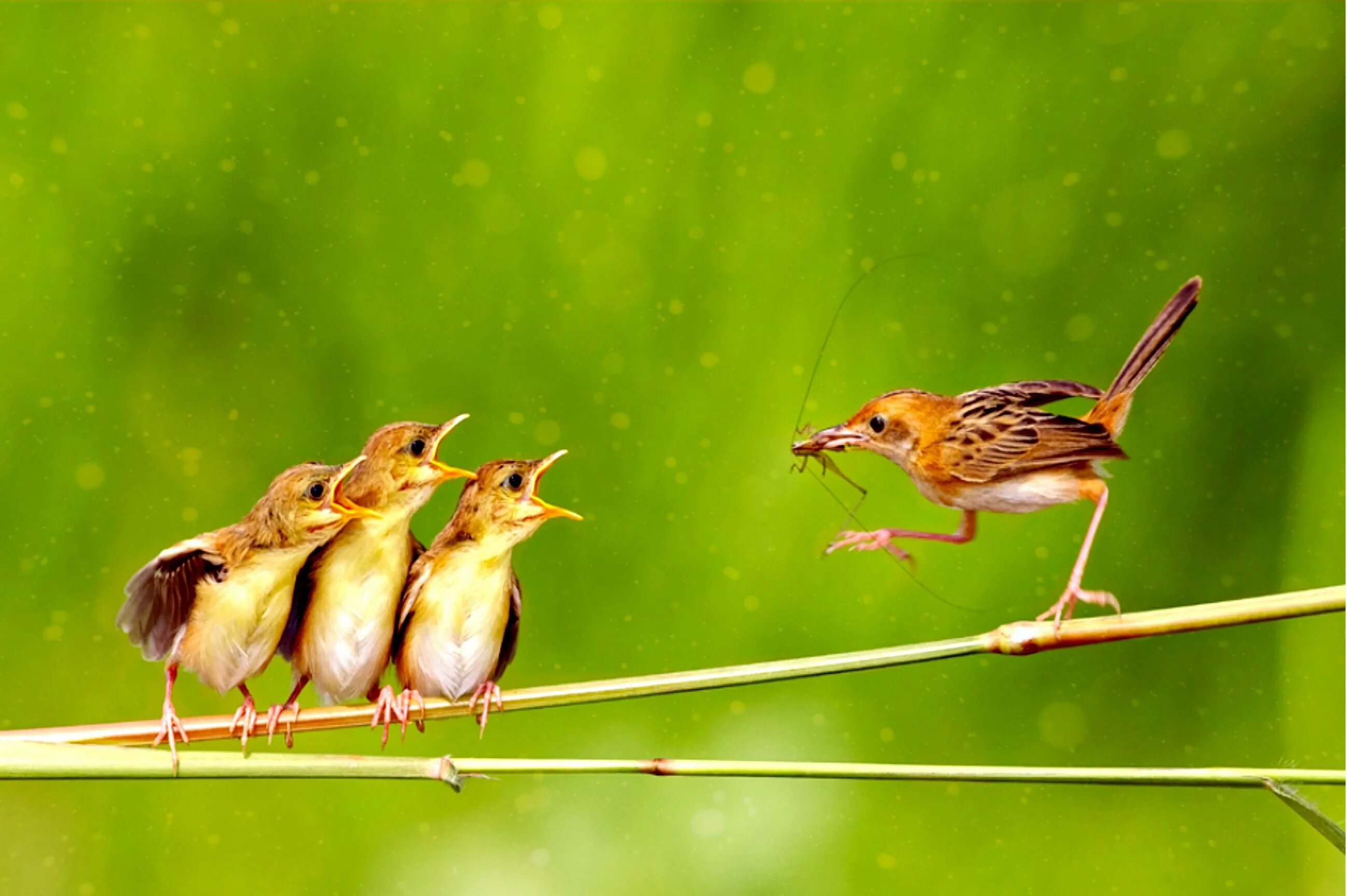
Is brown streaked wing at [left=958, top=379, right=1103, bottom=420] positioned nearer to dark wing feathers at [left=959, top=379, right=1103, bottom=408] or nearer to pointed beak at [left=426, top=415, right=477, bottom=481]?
dark wing feathers at [left=959, top=379, right=1103, bottom=408]

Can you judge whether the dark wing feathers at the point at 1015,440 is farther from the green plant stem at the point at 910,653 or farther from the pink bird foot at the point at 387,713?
the pink bird foot at the point at 387,713

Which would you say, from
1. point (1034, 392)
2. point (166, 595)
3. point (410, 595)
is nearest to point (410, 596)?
point (410, 595)

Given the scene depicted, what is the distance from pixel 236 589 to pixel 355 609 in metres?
0.05

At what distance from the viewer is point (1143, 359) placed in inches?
23.8

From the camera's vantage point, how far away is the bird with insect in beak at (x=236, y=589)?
0.54m

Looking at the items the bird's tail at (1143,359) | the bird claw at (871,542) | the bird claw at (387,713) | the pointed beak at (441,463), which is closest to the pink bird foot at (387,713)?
the bird claw at (387,713)

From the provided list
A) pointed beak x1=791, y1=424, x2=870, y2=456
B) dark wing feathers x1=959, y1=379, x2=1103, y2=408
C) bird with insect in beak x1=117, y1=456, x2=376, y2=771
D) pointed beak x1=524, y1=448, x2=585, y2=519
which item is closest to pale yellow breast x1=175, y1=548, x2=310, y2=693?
bird with insect in beak x1=117, y1=456, x2=376, y2=771

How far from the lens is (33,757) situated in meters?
0.46

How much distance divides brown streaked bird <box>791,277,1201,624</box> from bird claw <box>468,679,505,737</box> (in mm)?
170

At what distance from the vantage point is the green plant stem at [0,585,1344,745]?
1.46 feet

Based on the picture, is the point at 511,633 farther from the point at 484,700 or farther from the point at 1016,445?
the point at 1016,445

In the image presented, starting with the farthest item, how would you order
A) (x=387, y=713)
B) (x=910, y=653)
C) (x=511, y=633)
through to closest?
(x=511, y=633) < (x=387, y=713) < (x=910, y=653)

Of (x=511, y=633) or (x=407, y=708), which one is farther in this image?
(x=511, y=633)

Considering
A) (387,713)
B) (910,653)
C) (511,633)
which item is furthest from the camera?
(511,633)
